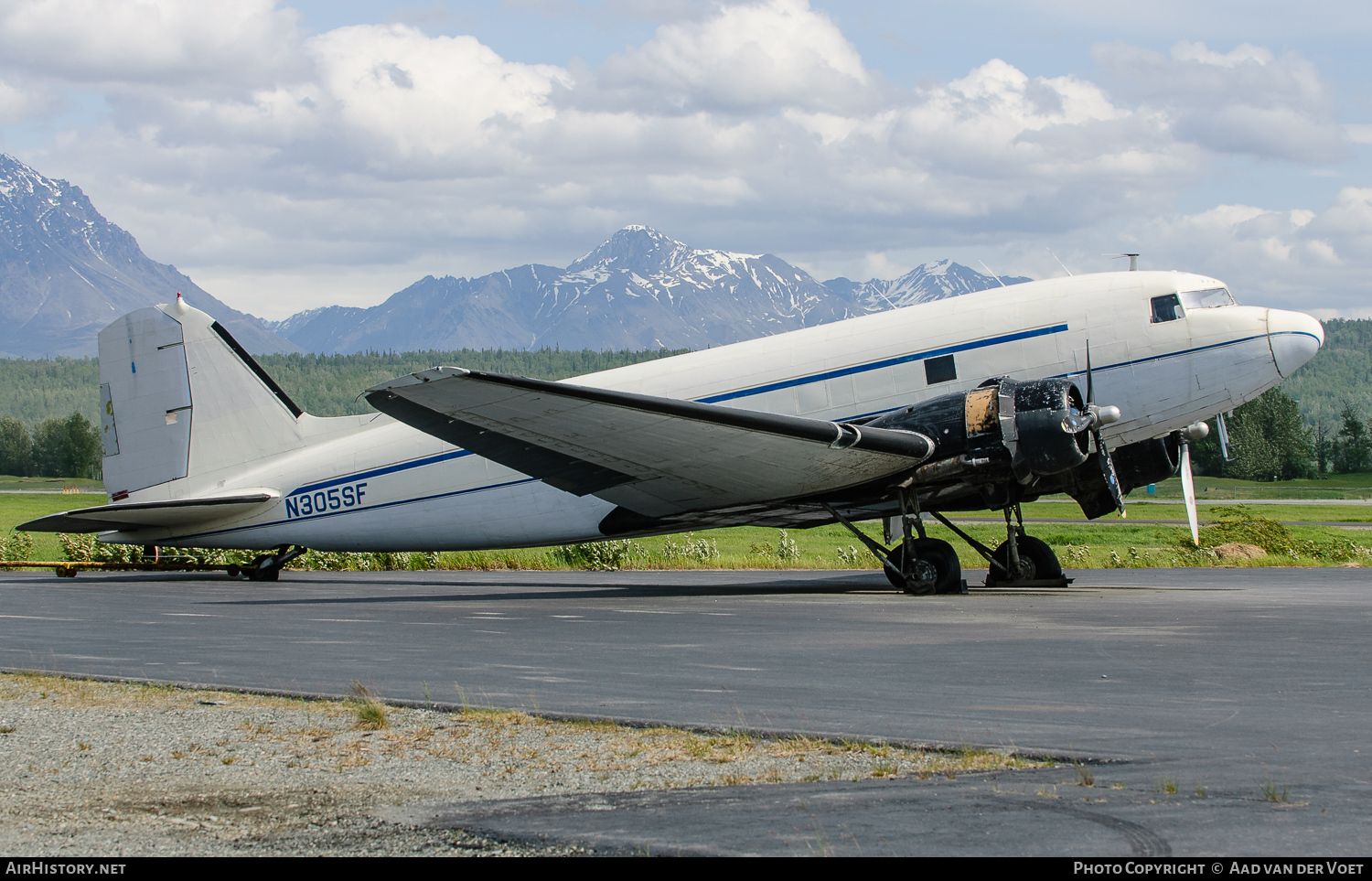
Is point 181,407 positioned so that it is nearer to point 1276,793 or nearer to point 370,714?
point 370,714

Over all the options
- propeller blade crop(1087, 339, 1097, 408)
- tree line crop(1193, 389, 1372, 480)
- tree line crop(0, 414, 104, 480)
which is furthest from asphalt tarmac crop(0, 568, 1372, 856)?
tree line crop(0, 414, 104, 480)

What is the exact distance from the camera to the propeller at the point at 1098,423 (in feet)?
53.8

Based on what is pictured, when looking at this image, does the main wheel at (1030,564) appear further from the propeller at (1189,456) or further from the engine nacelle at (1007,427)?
the engine nacelle at (1007,427)

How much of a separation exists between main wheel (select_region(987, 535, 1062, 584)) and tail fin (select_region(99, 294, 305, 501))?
14640mm

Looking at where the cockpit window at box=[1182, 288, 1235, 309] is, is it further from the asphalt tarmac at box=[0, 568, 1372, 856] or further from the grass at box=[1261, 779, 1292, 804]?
the grass at box=[1261, 779, 1292, 804]

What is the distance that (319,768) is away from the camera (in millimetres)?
6945

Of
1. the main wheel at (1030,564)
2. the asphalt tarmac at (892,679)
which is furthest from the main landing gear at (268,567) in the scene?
the main wheel at (1030,564)

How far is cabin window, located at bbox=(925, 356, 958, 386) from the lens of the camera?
18312 millimetres

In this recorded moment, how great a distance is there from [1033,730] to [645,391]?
14.0 metres

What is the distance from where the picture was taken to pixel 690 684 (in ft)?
31.5

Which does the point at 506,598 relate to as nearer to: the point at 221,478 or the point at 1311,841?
the point at 221,478


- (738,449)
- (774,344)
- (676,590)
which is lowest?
(676,590)

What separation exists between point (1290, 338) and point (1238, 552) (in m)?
13.6
